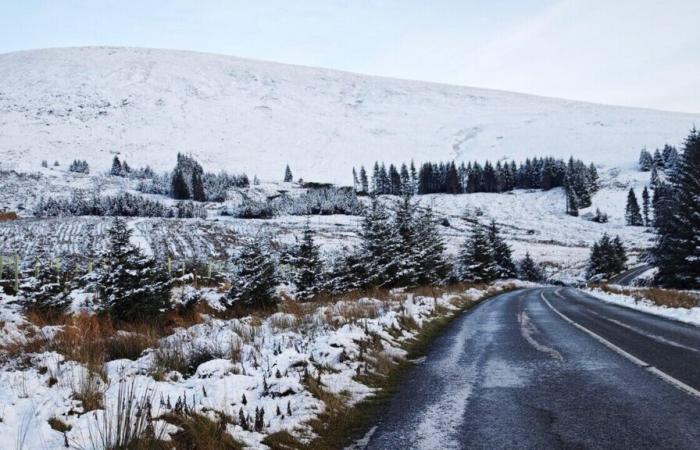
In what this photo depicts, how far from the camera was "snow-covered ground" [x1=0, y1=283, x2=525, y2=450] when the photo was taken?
153 inches

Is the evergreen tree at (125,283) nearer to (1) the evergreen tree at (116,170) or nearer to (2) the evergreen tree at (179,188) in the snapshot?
(2) the evergreen tree at (179,188)

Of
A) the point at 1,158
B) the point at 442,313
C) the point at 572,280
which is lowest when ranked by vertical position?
the point at 572,280

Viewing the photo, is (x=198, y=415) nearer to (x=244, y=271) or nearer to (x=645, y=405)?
(x=645, y=405)

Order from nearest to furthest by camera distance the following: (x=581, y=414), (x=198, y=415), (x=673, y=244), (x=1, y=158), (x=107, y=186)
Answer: (x=198, y=415), (x=581, y=414), (x=673, y=244), (x=107, y=186), (x=1, y=158)

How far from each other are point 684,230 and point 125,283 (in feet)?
104

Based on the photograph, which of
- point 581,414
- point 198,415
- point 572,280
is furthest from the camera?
point 572,280

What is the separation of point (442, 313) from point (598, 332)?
6.27 m

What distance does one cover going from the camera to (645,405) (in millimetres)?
5219

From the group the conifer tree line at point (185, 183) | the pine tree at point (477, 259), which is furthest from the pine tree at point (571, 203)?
the conifer tree line at point (185, 183)

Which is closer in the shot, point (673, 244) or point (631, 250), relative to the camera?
point (673, 244)

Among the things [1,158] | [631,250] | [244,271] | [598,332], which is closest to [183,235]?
[244,271]

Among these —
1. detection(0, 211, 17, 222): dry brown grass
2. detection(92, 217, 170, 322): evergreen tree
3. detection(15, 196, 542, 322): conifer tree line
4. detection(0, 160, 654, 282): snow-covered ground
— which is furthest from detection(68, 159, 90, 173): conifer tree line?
detection(92, 217, 170, 322): evergreen tree

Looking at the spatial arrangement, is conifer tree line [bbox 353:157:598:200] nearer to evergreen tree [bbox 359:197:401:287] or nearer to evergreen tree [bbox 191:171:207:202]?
evergreen tree [bbox 191:171:207:202]

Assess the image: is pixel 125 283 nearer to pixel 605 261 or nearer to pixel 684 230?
pixel 684 230
